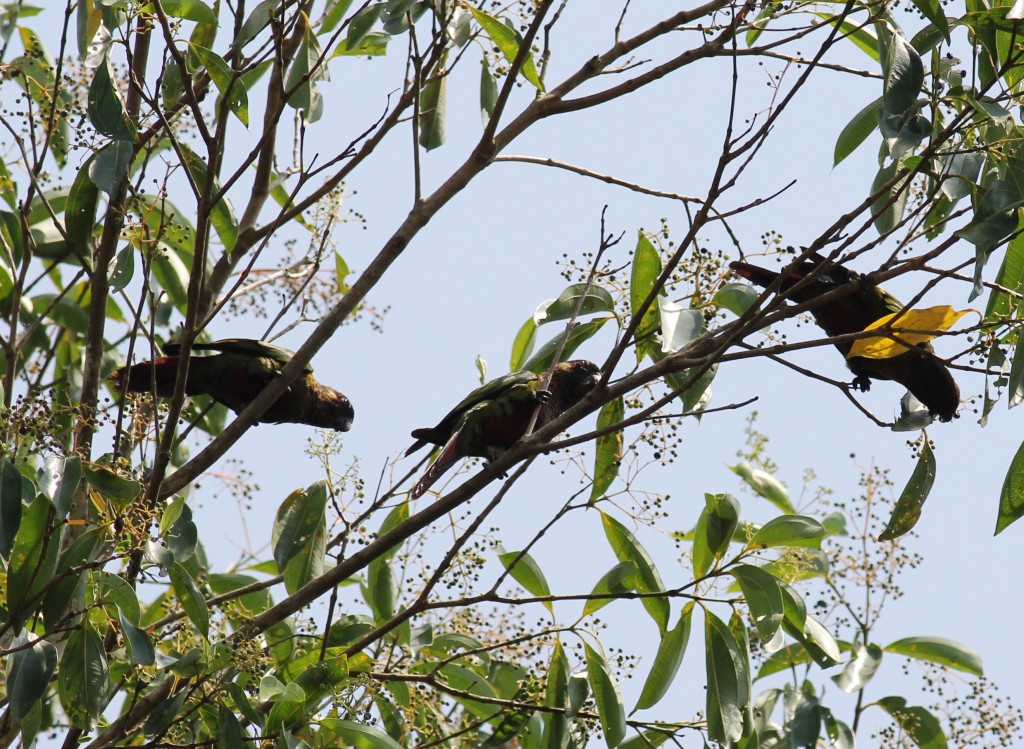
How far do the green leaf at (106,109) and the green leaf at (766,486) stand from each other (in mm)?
2888

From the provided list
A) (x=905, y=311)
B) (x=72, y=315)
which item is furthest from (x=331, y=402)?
(x=905, y=311)

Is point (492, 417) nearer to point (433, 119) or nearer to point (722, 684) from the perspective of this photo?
point (433, 119)

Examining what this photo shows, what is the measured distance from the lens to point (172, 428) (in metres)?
2.81

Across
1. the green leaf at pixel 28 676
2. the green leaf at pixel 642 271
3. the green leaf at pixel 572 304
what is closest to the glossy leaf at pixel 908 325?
the green leaf at pixel 642 271

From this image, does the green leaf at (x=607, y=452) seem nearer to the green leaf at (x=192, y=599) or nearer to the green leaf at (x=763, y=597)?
the green leaf at (x=763, y=597)

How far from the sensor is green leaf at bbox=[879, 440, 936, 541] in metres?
3.12

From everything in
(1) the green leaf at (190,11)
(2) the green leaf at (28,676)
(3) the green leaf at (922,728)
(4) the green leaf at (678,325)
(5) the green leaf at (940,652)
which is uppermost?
(1) the green leaf at (190,11)

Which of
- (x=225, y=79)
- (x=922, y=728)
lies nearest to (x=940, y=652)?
(x=922, y=728)

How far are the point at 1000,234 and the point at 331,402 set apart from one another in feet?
10.6

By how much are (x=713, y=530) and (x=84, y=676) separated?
1.73m

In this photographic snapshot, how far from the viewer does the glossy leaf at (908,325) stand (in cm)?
A: 270

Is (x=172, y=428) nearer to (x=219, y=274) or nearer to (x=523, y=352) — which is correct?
(x=219, y=274)

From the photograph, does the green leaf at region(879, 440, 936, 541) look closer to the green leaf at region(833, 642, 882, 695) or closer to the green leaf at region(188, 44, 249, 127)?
the green leaf at region(833, 642, 882, 695)

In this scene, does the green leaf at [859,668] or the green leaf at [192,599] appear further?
the green leaf at [859,668]
